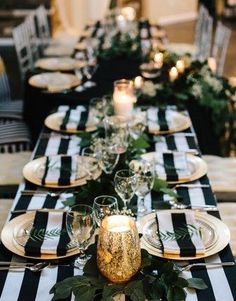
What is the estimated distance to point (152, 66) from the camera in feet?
12.0

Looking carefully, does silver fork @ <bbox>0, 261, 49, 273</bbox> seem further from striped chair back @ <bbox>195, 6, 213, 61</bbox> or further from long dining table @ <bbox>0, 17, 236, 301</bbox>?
striped chair back @ <bbox>195, 6, 213, 61</bbox>

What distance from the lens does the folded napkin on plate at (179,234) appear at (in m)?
1.72

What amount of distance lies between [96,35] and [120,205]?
3.14 metres

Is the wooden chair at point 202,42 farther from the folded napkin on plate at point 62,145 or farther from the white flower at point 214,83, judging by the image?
the folded napkin on plate at point 62,145

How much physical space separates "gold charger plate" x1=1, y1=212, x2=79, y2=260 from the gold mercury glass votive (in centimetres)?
A: 22

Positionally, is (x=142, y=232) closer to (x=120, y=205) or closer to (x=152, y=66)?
(x=120, y=205)

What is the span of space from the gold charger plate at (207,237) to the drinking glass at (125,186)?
0.08 metres

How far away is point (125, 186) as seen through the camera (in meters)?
1.93

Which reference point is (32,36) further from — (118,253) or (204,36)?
(118,253)

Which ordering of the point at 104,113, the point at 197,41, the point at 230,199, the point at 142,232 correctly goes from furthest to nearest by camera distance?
the point at 197,41 < the point at 104,113 < the point at 230,199 < the point at 142,232

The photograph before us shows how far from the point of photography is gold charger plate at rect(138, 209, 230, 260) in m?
1.74

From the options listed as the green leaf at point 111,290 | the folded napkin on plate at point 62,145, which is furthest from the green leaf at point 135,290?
the folded napkin on plate at point 62,145

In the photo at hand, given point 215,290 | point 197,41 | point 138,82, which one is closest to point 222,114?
point 138,82

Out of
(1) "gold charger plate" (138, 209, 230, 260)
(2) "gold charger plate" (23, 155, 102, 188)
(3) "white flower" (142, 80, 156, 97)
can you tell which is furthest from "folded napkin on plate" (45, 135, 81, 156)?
(1) "gold charger plate" (138, 209, 230, 260)
